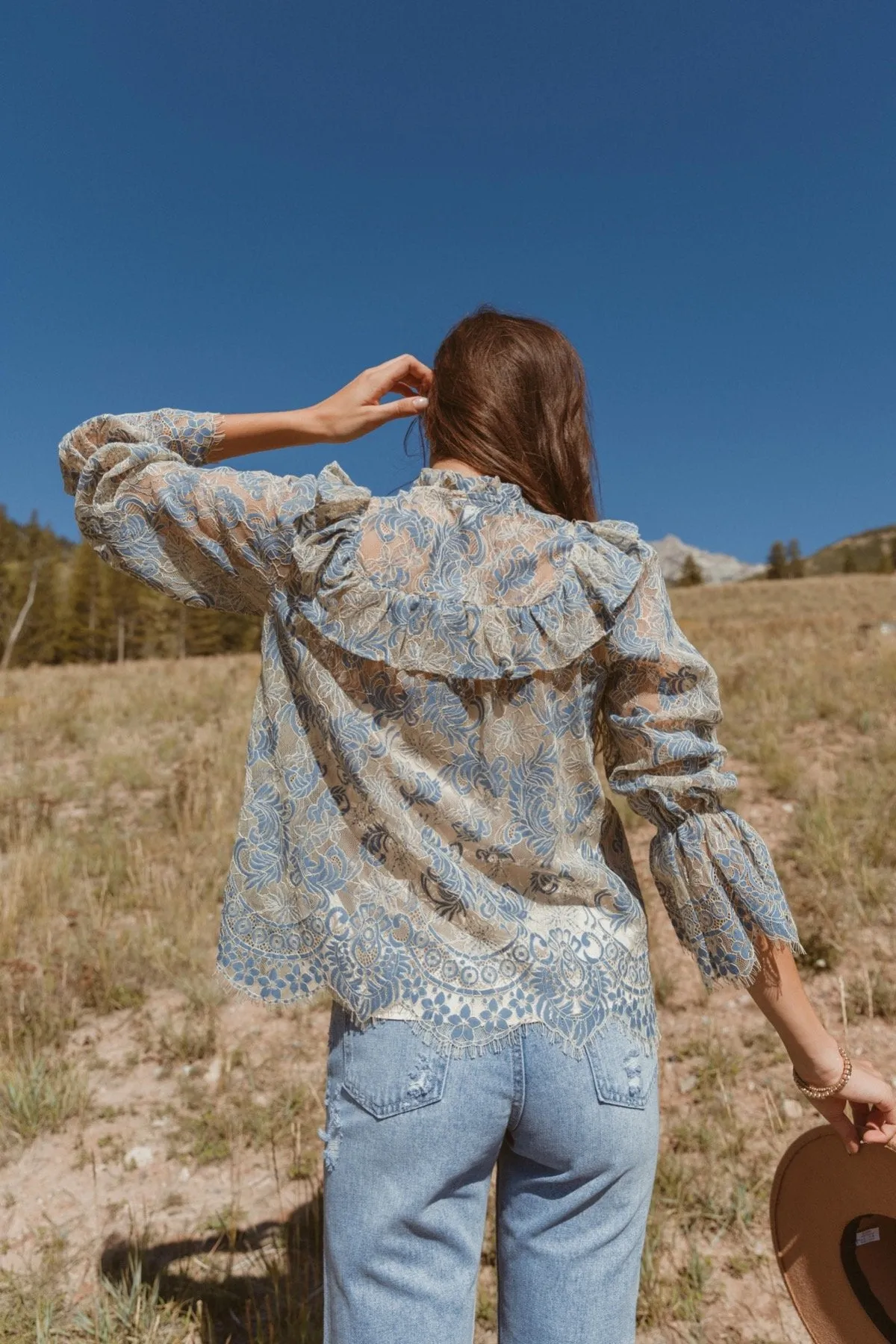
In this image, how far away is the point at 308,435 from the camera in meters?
1.47

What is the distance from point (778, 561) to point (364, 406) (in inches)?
3083

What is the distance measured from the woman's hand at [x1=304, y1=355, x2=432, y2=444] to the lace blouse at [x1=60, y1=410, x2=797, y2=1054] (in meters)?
0.28

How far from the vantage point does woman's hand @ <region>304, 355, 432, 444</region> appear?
145 cm

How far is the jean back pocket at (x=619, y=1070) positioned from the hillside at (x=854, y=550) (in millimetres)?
140618

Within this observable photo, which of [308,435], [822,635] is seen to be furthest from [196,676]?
[308,435]

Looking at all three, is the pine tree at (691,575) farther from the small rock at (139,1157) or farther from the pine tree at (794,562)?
the small rock at (139,1157)

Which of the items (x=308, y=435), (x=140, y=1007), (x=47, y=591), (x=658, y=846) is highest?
(x=47, y=591)

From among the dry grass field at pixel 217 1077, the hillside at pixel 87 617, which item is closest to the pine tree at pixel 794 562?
the hillside at pixel 87 617

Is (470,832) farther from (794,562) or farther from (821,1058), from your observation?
(794,562)

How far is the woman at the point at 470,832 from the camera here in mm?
1121

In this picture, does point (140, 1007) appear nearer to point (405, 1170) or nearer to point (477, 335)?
point (405, 1170)

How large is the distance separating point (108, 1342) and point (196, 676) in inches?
425

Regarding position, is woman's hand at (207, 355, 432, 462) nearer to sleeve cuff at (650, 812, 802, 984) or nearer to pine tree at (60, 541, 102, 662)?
sleeve cuff at (650, 812, 802, 984)

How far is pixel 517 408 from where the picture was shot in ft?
4.13
